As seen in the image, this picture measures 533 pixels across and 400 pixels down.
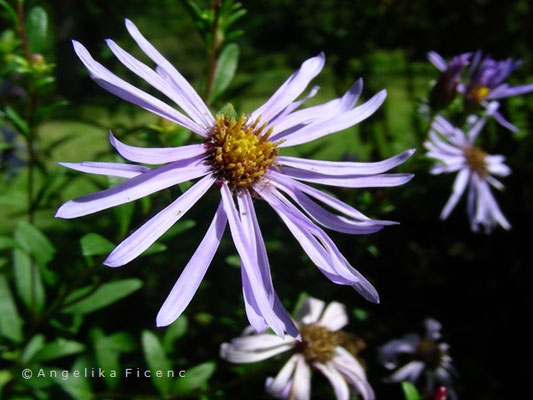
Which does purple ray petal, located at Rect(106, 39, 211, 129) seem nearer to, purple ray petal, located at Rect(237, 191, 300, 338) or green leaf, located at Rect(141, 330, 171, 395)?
purple ray petal, located at Rect(237, 191, 300, 338)

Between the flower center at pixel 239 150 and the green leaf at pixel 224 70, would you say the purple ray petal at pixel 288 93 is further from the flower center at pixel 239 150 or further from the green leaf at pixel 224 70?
the green leaf at pixel 224 70

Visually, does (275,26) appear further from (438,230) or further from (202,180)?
(202,180)

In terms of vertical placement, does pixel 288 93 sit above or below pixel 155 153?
above

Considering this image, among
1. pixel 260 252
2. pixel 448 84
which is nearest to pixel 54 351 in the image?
pixel 260 252

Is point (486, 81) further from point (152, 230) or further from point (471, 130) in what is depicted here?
point (152, 230)

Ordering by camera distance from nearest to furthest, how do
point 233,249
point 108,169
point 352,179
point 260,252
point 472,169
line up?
point 108,169 → point 260,252 → point 352,179 → point 233,249 → point 472,169

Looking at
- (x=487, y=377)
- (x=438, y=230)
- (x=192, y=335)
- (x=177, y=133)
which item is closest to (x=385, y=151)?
(x=438, y=230)

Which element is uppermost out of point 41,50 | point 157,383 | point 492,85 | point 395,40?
point 395,40
